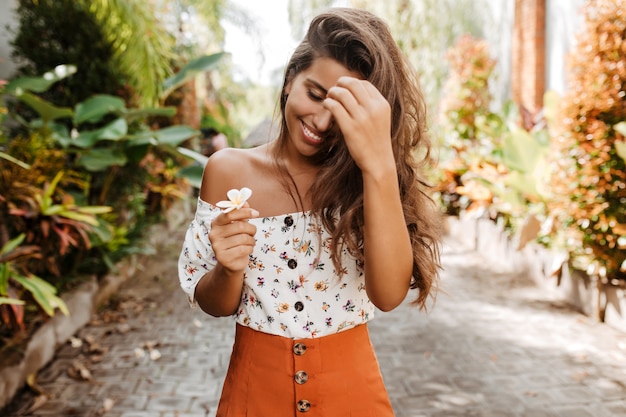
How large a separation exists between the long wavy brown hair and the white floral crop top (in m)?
0.05

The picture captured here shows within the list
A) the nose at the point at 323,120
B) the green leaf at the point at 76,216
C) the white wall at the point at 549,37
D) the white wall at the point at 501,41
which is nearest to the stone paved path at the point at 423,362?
the green leaf at the point at 76,216

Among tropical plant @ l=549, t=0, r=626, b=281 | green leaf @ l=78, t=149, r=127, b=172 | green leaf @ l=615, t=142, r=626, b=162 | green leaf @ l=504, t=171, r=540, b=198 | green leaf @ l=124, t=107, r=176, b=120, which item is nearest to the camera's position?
green leaf @ l=615, t=142, r=626, b=162

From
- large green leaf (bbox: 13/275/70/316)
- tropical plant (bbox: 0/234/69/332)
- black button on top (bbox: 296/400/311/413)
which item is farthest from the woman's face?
large green leaf (bbox: 13/275/70/316)

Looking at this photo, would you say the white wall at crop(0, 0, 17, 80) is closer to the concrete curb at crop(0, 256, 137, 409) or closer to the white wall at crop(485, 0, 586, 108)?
the concrete curb at crop(0, 256, 137, 409)

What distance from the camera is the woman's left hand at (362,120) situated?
112 centimetres

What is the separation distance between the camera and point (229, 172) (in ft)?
5.06

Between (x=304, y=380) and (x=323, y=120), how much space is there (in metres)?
0.63

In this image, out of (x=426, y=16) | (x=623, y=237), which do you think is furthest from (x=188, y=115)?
(x=623, y=237)

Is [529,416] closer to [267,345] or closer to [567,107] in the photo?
[267,345]

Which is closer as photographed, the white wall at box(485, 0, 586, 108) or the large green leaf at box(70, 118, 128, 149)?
the large green leaf at box(70, 118, 128, 149)

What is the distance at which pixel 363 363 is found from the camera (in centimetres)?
146

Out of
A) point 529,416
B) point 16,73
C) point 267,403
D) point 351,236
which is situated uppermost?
point 16,73

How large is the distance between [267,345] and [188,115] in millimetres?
9847

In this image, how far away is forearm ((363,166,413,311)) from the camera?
1.17 meters
